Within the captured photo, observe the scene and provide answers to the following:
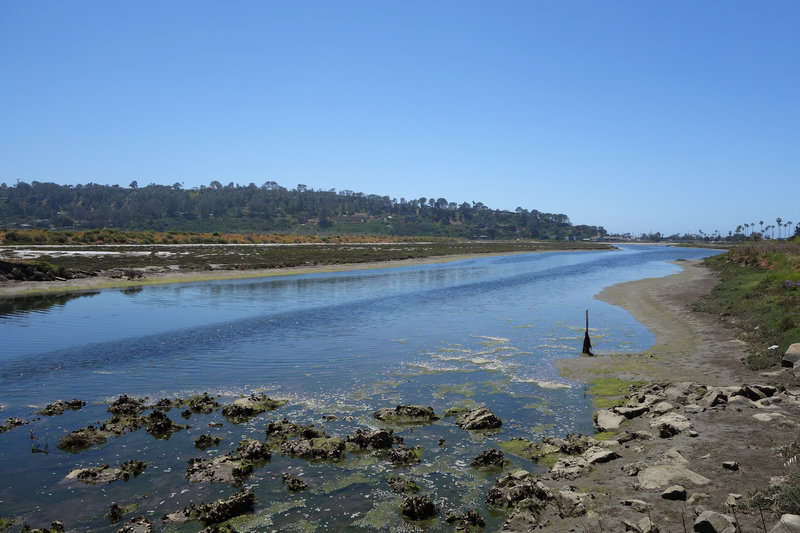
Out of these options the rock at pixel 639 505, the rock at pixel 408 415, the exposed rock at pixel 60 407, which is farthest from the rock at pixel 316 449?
the exposed rock at pixel 60 407

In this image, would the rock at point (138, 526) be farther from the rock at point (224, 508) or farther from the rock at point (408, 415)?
the rock at point (408, 415)

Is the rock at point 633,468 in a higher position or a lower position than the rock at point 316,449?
higher

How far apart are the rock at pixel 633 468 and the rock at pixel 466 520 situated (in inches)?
145

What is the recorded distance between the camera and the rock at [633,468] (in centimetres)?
1112

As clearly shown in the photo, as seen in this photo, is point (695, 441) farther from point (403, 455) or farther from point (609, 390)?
point (403, 455)

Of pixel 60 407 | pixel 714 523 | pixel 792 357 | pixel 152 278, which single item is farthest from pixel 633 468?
pixel 152 278

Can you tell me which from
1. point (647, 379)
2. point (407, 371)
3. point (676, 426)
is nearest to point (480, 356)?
point (407, 371)

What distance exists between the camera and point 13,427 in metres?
14.9

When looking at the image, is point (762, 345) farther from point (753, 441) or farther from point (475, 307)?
point (475, 307)

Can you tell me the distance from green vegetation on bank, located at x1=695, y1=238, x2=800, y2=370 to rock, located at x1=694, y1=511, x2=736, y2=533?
14.2 metres

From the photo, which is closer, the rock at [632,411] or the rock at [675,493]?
the rock at [675,493]

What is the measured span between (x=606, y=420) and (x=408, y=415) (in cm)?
592

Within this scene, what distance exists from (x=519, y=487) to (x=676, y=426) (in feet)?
18.4

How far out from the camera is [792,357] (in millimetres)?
18578
